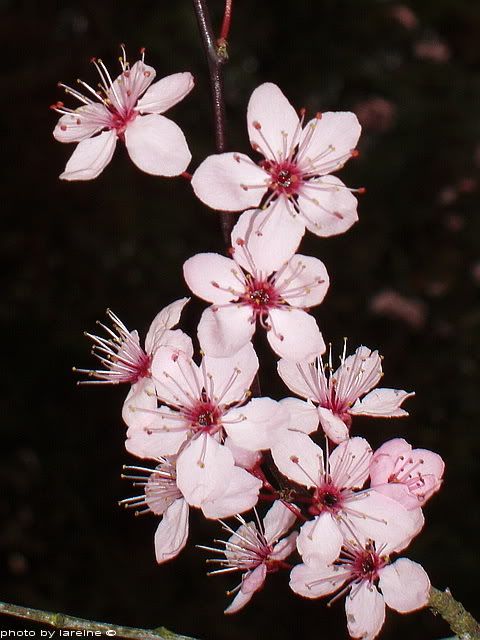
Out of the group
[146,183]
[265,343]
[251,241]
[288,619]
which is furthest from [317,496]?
[146,183]

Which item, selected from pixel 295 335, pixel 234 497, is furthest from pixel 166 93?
pixel 234 497

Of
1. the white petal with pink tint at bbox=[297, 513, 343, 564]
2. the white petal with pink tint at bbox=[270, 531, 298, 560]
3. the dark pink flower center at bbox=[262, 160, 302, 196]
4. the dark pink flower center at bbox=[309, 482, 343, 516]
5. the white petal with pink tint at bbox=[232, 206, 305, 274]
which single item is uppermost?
the dark pink flower center at bbox=[262, 160, 302, 196]

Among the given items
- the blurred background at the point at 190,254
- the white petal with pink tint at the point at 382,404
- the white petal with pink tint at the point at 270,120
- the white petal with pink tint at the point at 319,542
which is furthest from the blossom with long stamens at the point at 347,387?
the blurred background at the point at 190,254

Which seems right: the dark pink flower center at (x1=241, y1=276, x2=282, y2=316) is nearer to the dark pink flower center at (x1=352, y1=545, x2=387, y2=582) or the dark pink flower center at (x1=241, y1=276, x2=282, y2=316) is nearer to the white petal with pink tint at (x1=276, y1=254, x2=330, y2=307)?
the white petal with pink tint at (x1=276, y1=254, x2=330, y2=307)

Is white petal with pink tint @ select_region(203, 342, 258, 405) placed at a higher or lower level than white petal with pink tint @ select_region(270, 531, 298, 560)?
higher

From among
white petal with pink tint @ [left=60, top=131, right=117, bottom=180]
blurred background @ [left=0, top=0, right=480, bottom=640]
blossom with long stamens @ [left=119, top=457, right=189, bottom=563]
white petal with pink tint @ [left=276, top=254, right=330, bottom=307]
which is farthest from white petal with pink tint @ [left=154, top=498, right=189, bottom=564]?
blurred background @ [left=0, top=0, right=480, bottom=640]

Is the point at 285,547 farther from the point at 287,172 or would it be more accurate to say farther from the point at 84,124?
the point at 84,124
